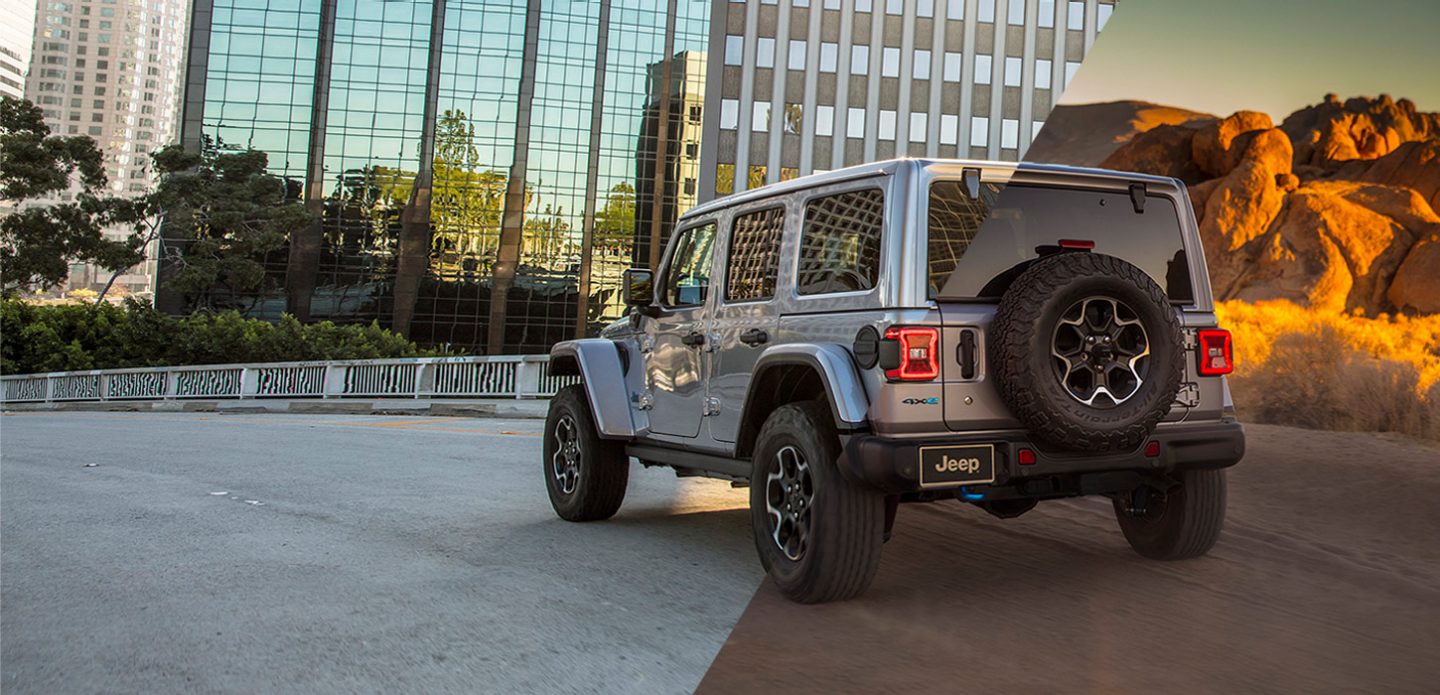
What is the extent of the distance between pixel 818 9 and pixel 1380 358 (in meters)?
54.3

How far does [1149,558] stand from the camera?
5.97 meters

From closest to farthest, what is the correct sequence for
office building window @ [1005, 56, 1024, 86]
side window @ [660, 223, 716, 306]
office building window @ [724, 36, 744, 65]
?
side window @ [660, 223, 716, 306] → office building window @ [724, 36, 744, 65] → office building window @ [1005, 56, 1024, 86]

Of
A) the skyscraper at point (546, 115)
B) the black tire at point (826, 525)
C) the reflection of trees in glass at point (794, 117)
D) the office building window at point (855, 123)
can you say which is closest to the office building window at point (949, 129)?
the skyscraper at point (546, 115)

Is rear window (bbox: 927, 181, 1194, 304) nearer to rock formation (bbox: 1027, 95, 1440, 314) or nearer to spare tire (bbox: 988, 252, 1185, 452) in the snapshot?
spare tire (bbox: 988, 252, 1185, 452)

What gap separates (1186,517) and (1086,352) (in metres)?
1.43

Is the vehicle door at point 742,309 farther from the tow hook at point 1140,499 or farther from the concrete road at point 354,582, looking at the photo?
the tow hook at point 1140,499

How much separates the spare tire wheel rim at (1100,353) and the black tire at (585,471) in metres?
3.27

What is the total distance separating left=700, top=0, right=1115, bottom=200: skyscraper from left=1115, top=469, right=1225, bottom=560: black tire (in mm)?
54675

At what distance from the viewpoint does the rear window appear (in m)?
5.00

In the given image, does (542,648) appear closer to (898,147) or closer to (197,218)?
(197,218)

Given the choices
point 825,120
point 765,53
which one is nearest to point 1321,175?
point 825,120

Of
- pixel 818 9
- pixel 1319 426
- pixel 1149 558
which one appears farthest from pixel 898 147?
pixel 1149 558

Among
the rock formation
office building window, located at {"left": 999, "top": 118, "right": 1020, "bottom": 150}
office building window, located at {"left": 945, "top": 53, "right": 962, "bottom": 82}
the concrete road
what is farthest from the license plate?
office building window, located at {"left": 999, "top": 118, "right": 1020, "bottom": 150}

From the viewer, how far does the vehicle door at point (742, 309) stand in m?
5.80
